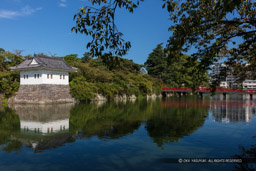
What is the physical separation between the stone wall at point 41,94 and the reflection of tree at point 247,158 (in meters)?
24.5

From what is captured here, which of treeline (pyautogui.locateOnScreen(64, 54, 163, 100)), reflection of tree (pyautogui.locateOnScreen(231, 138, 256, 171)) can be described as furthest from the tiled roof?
reflection of tree (pyautogui.locateOnScreen(231, 138, 256, 171))

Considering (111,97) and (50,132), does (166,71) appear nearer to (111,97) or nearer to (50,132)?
(111,97)

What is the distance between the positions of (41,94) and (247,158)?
2556 cm

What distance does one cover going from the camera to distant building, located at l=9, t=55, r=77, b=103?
2762 centimetres

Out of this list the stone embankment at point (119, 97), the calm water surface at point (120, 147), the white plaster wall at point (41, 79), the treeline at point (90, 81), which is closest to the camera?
the calm water surface at point (120, 147)

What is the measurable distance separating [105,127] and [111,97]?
81.5ft

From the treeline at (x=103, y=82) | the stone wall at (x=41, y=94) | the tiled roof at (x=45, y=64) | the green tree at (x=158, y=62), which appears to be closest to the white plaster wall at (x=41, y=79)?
the stone wall at (x=41, y=94)

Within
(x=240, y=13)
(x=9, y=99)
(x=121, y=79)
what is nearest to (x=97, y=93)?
(x=121, y=79)

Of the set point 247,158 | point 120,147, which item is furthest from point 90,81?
point 247,158

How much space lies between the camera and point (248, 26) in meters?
7.38

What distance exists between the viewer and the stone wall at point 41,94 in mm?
27566

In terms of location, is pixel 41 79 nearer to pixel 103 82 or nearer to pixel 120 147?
pixel 103 82

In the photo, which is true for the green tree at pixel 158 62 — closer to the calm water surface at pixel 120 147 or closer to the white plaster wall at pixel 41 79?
the white plaster wall at pixel 41 79

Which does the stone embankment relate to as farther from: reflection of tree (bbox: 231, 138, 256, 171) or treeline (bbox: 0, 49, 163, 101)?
reflection of tree (bbox: 231, 138, 256, 171)
